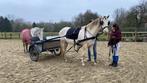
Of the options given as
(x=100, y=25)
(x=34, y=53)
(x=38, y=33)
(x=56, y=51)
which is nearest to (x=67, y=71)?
(x=100, y=25)

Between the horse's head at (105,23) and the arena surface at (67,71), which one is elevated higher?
the horse's head at (105,23)

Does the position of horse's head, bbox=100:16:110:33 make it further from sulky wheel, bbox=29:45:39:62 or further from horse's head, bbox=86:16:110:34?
sulky wheel, bbox=29:45:39:62

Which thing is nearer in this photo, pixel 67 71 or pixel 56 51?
pixel 67 71

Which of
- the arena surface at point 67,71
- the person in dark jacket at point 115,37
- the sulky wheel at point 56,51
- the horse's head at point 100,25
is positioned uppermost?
the horse's head at point 100,25

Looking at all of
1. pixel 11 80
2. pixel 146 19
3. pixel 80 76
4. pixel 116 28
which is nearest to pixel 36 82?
pixel 11 80

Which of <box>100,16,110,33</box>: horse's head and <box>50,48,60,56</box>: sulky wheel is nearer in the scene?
<box>100,16,110,33</box>: horse's head

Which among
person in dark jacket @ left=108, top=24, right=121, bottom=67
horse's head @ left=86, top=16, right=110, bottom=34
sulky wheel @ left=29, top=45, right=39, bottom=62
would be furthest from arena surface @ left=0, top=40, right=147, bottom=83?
horse's head @ left=86, top=16, right=110, bottom=34

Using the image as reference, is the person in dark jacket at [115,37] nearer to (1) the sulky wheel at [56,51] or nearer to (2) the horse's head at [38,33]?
(1) the sulky wheel at [56,51]

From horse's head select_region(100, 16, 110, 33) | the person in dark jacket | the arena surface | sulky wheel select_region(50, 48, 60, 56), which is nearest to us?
the arena surface

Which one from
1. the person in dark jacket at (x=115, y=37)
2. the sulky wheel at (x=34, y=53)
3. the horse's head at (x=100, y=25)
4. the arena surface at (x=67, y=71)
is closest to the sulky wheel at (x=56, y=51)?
the arena surface at (x=67, y=71)

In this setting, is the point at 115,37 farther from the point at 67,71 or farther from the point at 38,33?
the point at 38,33

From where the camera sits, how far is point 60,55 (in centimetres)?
1243

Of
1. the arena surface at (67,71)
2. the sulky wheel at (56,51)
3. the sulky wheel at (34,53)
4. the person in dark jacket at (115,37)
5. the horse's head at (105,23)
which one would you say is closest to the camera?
the arena surface at (67,71)

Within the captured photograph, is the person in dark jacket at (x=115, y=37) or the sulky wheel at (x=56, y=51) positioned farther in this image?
the sulky wheel at (x=56, y=51)
